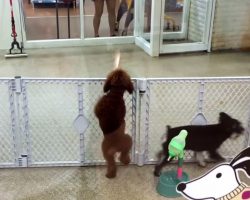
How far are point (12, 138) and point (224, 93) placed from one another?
1.30 metres

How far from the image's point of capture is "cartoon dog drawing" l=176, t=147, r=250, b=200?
1.70m

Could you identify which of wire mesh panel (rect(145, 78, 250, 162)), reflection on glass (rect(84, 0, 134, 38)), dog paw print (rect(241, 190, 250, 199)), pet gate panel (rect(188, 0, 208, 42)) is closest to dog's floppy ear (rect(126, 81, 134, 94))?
wire mesh panel (rect(145, 78, 250, 162))

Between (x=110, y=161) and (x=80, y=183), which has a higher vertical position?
(x=110, y=161)

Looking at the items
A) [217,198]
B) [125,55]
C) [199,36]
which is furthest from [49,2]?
[217,198]

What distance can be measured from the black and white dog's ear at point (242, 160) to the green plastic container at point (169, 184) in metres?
0.33

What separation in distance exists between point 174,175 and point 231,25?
12.0 feet

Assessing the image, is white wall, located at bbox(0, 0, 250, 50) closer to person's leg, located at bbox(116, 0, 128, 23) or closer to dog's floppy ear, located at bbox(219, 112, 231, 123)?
person's leg, located at bbox(116, 0, 128, 23)

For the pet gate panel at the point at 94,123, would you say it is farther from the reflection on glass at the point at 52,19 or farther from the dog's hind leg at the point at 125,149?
the reflection on glass at the point at 52,19

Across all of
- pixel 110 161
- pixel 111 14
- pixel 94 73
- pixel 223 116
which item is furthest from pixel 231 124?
pixel 111 14

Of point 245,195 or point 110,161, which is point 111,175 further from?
point 245,195

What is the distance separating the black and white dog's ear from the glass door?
3.17 m

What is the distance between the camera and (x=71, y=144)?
7.31 feet

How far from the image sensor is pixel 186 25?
5.23 m

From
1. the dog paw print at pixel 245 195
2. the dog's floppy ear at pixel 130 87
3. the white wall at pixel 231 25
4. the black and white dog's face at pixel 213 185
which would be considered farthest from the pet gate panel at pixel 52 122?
the white wall at pixel 231 25
